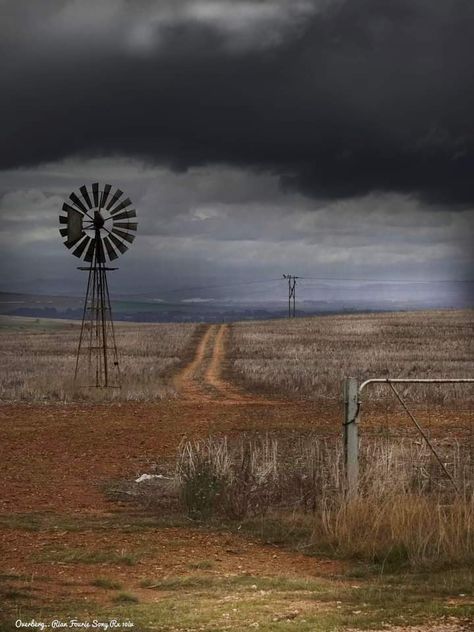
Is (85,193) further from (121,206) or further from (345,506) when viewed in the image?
(345,506)

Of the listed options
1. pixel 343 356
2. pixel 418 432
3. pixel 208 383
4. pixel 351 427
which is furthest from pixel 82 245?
pixel 351 427

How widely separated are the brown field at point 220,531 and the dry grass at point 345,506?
2cm

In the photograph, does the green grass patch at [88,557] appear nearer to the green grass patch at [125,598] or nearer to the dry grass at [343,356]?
the green grass patch at [125,598]

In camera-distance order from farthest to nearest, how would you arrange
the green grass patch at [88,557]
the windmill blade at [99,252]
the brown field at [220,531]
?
the windmill blade at [99,252]
the green grass patch at [88,557]
the brown field at [220,531]

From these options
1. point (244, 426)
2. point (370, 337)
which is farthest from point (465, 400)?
point (370, 337)

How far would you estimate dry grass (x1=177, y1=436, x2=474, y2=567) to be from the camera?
33.4 ft

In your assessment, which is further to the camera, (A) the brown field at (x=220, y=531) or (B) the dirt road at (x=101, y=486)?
(B) the dirt road at (x=101, y=486)

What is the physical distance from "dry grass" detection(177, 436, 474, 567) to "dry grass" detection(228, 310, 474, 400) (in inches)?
548

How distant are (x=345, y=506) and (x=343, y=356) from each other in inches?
1335

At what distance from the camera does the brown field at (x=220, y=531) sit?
796 cm

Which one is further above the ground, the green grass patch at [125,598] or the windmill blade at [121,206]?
the windmill blade at [121,206]

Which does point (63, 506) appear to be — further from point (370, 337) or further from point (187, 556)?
point (370, 337)

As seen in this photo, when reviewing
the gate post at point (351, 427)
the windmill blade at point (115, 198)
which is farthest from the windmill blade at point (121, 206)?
the gate post at point (351, 427)

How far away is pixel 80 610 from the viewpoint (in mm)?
7906
